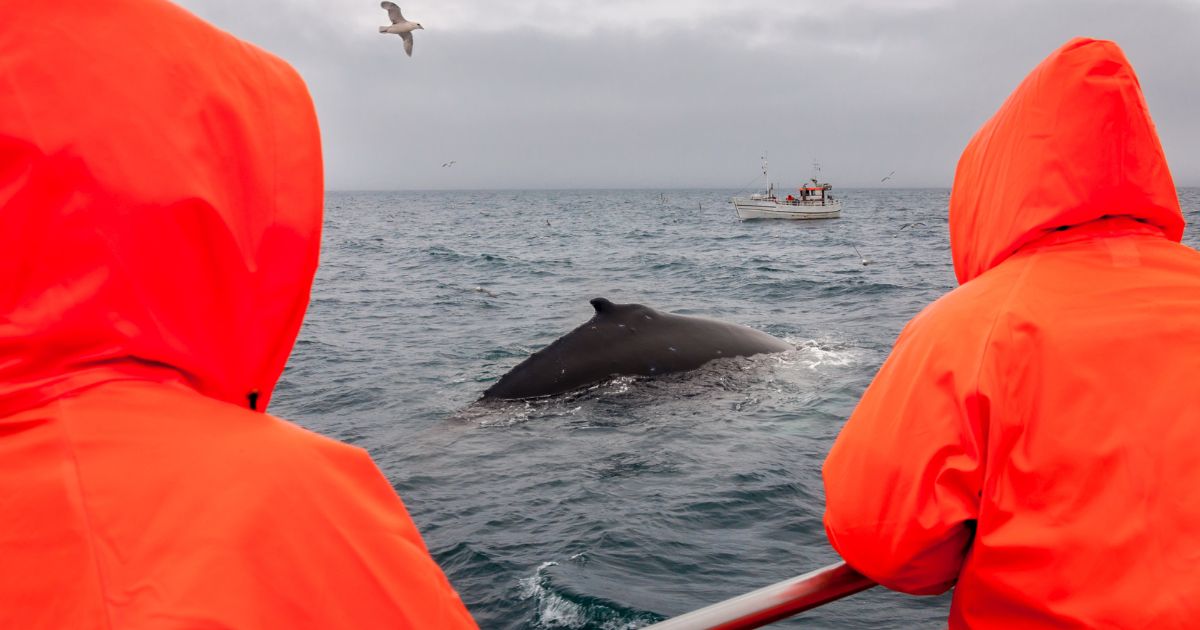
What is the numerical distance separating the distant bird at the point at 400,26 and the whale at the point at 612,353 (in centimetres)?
434

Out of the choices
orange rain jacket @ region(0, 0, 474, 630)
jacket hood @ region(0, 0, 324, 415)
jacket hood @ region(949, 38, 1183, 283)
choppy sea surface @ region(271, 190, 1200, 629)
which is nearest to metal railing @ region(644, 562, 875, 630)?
jacket hood @ region(949, 38, 1183, 283)

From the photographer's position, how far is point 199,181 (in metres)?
1.21

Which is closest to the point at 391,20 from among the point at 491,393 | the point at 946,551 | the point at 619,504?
the point at 491,393

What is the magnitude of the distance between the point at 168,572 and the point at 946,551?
5.88 feet

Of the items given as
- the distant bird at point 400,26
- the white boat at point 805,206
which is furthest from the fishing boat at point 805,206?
the distant bird at point 400,26

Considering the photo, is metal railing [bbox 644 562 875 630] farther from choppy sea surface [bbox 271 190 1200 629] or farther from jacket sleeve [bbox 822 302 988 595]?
choppy sea surface [bbox 271 190 1200 629]

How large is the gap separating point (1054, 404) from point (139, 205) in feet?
5.87

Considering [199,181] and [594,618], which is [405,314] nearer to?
[594,618]

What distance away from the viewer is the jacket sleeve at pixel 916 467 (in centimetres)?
208

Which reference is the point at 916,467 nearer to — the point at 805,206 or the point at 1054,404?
the point at 1054,404

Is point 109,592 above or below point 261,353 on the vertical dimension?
below

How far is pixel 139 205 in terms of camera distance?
3.78ft

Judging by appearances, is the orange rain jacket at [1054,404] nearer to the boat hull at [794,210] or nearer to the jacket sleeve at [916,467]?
the jacket sleeve at [916,467]

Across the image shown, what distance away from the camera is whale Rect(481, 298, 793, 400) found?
1159cm
